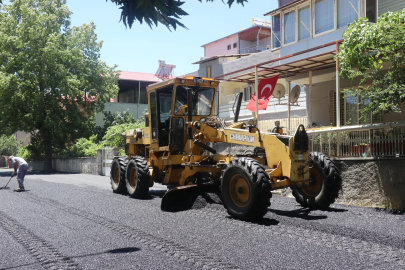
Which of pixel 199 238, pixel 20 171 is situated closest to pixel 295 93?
pixel 20 171

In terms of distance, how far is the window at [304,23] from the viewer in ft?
55.5

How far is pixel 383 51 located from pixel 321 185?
304 centimetres

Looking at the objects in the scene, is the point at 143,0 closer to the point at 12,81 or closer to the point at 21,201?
the point at 21,201

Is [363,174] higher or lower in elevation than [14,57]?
lower

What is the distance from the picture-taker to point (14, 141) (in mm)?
60062

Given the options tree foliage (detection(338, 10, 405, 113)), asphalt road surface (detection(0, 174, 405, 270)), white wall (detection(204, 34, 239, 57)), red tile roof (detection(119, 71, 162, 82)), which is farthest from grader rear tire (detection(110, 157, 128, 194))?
white wall (detection(204, 34, 239, 57))

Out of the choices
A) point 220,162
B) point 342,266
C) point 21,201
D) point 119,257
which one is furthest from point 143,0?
point 21,201

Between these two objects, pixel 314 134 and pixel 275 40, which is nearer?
pixel 314 134

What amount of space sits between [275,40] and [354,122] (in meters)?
5.88

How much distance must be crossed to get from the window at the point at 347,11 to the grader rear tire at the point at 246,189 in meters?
9.79

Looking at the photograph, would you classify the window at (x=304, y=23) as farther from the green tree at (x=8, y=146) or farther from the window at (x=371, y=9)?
the green tree at (x=8, y=146)

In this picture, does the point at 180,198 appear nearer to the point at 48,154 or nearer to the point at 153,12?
the point at 153,12

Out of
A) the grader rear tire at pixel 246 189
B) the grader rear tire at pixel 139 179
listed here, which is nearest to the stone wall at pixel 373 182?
the grader rear tire at pixel 246 189

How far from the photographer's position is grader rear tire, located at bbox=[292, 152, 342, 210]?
835cm
